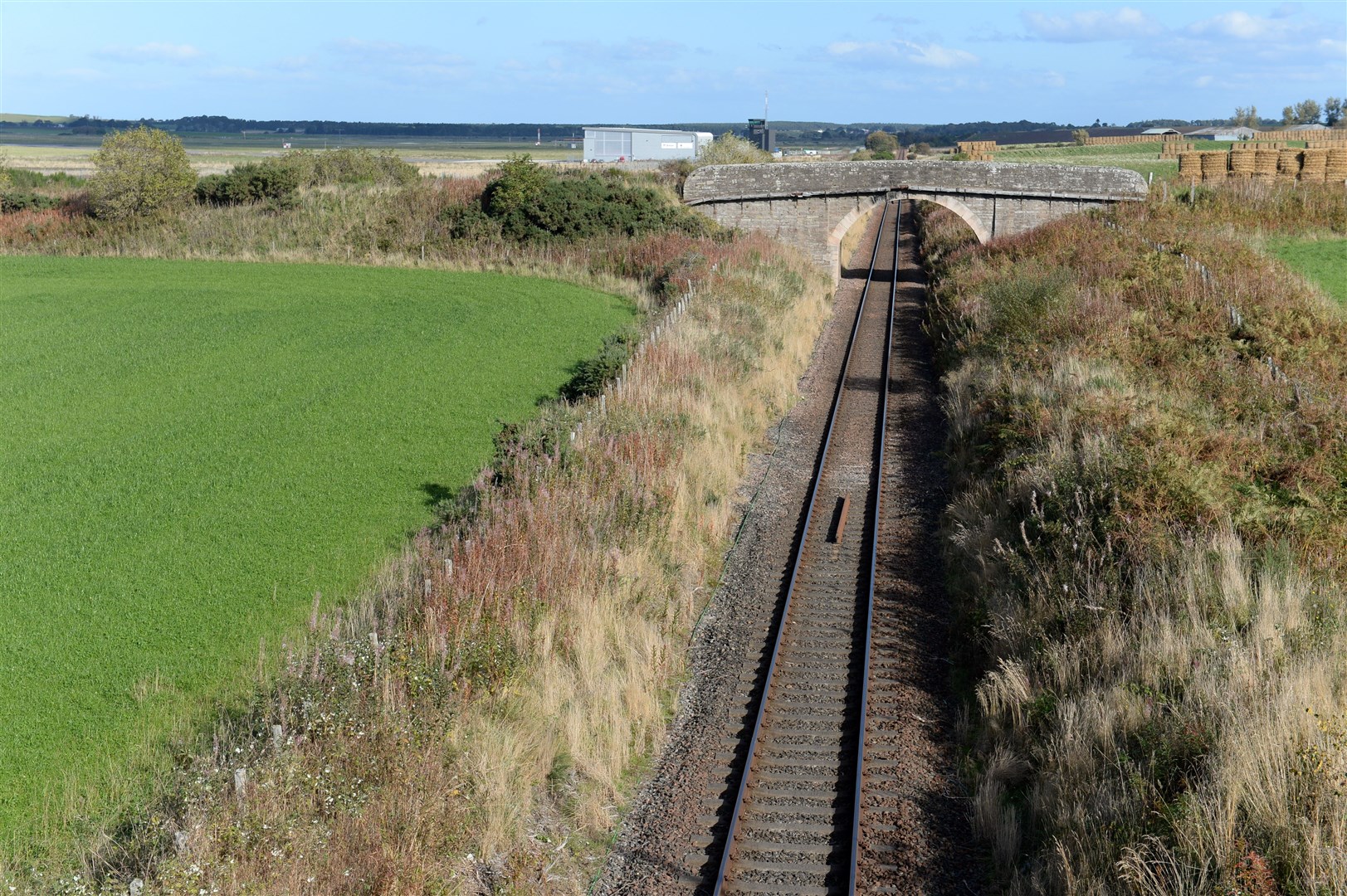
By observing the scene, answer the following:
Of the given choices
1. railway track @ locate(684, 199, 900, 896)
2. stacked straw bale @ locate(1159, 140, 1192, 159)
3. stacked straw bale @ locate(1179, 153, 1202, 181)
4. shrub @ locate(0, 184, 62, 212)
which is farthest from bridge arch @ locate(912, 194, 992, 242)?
shrub @ locate(0, 184, 62, 212)

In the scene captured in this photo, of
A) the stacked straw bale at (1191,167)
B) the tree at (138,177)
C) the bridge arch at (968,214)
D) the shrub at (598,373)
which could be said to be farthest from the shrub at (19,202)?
the stacked straw bale at (1191,167)

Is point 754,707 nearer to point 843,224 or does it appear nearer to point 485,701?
point 485,701

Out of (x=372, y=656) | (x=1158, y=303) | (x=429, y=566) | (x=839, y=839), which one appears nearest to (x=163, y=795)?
(x=372, y=656)

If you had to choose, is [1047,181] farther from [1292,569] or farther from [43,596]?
[43,596]

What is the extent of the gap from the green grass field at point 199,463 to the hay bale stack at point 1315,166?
2809cm

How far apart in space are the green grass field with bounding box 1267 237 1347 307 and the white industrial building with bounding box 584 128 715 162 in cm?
4773

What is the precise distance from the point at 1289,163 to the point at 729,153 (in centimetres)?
2616

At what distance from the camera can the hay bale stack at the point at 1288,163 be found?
42375 millimetres

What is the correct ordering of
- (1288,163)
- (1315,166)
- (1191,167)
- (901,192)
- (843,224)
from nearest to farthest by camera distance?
(901,192) → (843,224) → (1315,166) → (1191,167) → (1288,163)

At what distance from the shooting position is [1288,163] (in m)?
42.7

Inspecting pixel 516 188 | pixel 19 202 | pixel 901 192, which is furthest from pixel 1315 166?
pixel 19 202

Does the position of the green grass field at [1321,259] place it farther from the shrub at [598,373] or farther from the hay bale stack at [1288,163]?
the shrub at [598,373]

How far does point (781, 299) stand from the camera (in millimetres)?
30531

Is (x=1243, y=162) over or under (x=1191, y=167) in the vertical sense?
over
